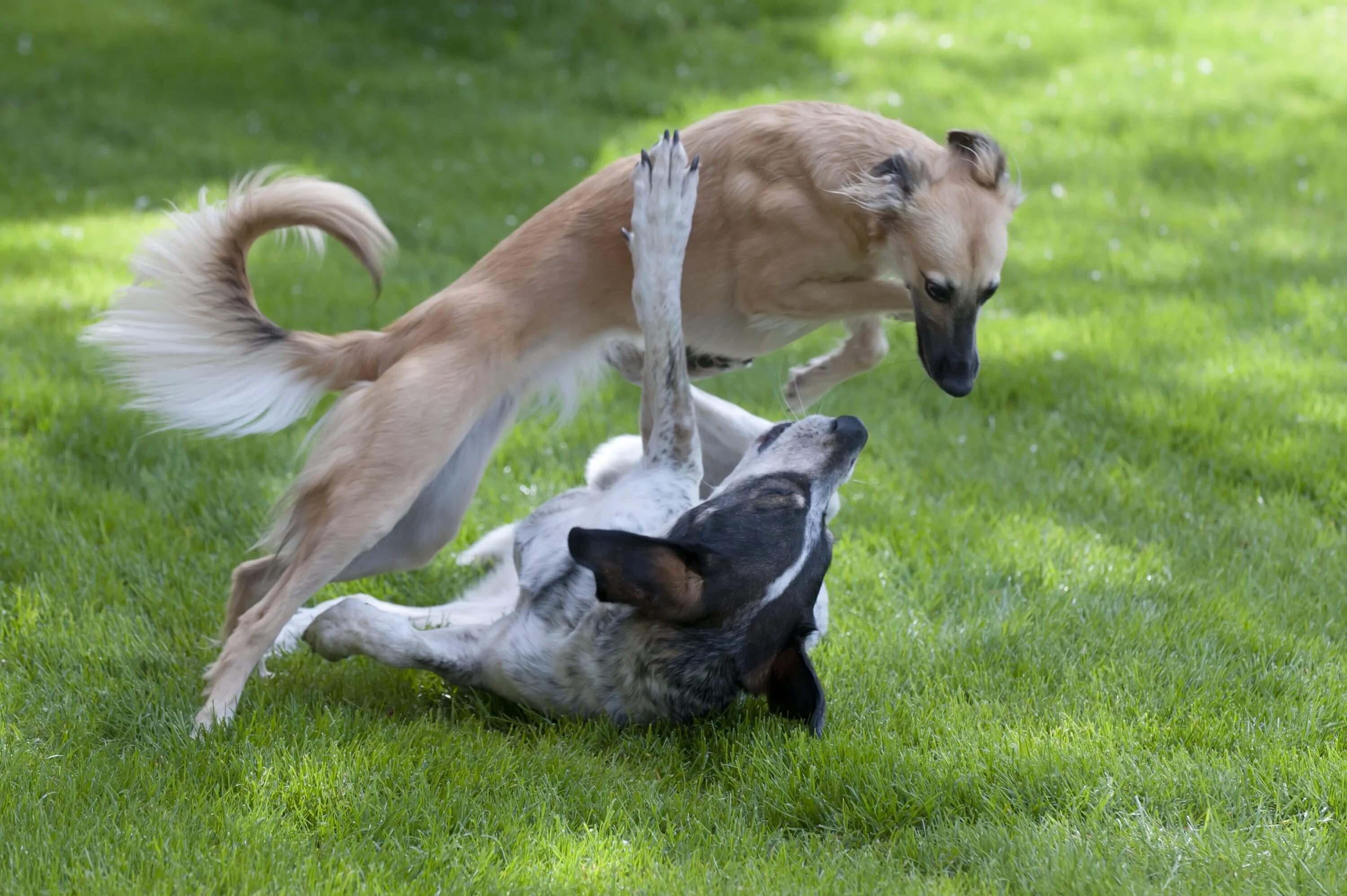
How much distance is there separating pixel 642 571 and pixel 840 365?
1.29m

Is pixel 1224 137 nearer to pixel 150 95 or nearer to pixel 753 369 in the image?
pixel 753 369

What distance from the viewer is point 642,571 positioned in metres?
2.91

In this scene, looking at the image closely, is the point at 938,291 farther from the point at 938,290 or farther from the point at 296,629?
the point at 296,629

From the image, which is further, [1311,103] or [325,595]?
[1311,103]

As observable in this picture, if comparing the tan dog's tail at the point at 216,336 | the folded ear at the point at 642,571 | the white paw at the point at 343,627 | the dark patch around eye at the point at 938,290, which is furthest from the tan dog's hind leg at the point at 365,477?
the dark patch around eye at the point at 938,290

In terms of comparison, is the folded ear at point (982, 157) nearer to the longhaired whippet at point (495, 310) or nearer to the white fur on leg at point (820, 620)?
the longhaired whippet at point (495, 310)

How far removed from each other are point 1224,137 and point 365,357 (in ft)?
23.6

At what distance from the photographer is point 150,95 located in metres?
9.89

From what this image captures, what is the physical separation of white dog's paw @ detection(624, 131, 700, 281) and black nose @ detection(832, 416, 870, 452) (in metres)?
0.60

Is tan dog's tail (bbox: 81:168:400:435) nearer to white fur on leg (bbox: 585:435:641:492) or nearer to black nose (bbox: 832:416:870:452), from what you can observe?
white fur on leg (bbox: 585:435:641:492)

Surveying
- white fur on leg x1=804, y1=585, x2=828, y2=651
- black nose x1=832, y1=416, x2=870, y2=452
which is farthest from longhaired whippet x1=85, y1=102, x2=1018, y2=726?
white fur on leg x1=804, y1=585, x2=828, y2=651

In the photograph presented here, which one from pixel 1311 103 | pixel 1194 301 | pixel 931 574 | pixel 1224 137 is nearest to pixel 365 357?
pixel 931 574

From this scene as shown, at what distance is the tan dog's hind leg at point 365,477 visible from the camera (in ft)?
10.4

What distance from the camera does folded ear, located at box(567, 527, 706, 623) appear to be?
9.42 ft
